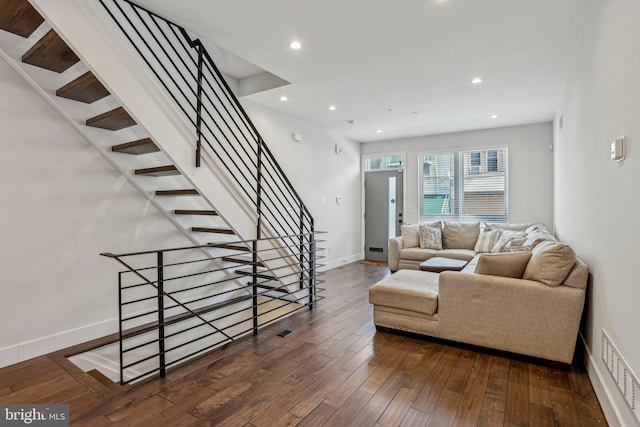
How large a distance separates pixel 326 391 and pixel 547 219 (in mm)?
5377

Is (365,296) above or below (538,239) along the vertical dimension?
below

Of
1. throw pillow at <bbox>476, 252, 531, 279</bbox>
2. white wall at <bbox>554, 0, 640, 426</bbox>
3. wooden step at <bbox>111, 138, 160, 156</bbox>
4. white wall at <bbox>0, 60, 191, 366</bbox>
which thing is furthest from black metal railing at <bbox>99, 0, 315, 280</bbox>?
white wall at <bbox>554, 0, 640, 426</bbox>

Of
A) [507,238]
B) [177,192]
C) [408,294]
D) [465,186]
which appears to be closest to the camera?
[408,294]

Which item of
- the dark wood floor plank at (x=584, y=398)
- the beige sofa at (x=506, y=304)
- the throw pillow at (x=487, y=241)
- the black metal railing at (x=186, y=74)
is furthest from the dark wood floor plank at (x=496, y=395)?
the throw pillow at (x=487, y=241)

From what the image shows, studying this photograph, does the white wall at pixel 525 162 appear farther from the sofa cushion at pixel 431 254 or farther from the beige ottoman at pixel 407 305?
the beige ottoman at pixel 407 305

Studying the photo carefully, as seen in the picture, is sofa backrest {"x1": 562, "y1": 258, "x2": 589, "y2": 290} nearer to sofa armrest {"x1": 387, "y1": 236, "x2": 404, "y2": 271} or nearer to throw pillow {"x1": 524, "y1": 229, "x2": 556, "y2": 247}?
throw pillow {"x1": 524, "y1": 229, "x2": 556, "y2": 247}

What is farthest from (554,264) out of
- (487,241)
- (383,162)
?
(383,162)

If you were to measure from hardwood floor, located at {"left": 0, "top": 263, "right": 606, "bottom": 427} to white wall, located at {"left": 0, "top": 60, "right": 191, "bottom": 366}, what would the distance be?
13.2 inches

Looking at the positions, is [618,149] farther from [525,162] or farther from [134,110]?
[525,162]

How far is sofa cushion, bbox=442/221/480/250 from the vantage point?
18.9ft

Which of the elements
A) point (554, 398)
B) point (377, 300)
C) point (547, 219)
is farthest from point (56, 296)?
point (547, 219)

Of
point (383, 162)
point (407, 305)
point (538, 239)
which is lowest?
A: point (407, 305)

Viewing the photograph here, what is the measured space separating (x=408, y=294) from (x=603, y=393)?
1.41 metres

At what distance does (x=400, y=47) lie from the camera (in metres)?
3.06
